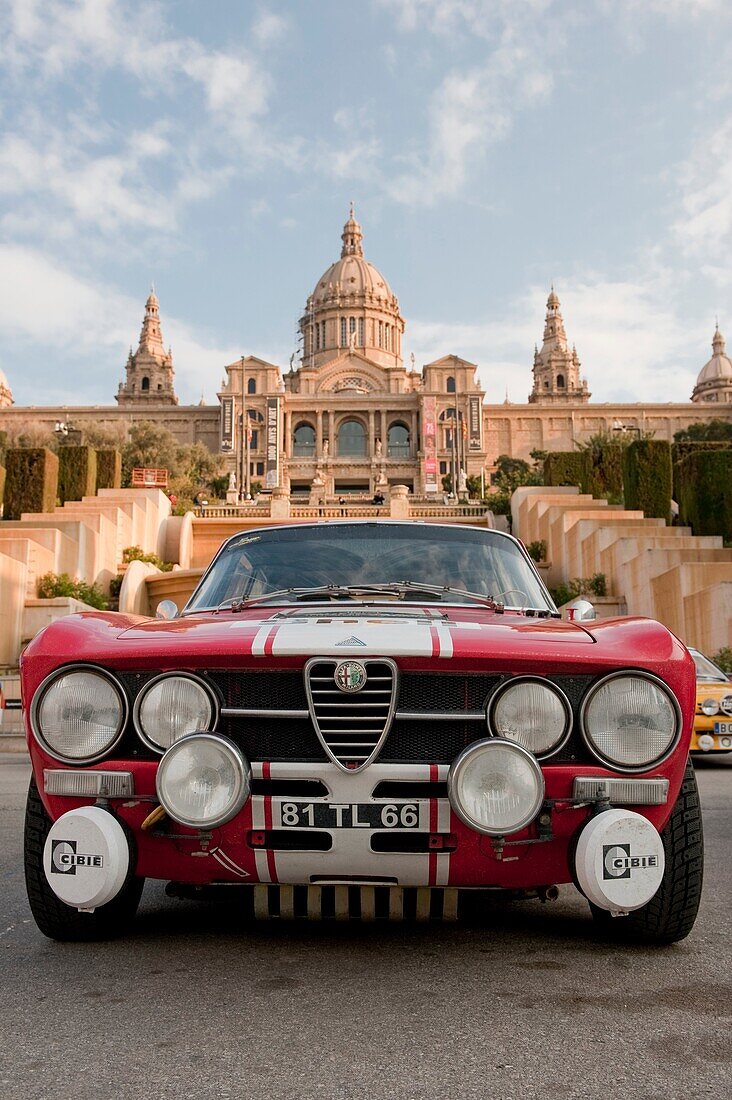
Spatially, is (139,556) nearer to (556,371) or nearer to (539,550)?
(539,550)

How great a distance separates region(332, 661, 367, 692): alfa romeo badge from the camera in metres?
2.73

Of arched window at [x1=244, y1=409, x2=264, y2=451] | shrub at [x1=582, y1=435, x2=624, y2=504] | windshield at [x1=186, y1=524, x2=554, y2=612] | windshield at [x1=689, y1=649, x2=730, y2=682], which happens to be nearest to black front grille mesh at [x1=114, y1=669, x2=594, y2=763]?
windshield at [x1=186, y1=524, x2=554, y2=612]

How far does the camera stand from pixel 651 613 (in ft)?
64.4

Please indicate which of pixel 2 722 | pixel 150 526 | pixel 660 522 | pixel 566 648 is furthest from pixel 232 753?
pixel 150 526

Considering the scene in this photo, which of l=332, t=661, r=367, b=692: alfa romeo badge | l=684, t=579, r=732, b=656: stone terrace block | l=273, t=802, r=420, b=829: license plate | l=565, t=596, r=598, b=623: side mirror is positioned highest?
l=684, t=579, r=732, b=656: stone terrace block

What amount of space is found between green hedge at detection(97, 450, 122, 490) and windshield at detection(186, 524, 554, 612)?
98.5ft

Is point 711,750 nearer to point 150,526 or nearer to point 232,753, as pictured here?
point 232,753

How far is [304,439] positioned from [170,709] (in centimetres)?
9533

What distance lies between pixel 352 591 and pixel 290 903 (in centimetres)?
118

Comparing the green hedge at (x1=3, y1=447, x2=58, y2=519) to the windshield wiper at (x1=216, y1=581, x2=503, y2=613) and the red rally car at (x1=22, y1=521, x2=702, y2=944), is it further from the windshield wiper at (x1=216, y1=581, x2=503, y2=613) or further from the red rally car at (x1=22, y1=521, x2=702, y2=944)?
the red rally car at (x1=22, y1=521, x2=702, y2=944)

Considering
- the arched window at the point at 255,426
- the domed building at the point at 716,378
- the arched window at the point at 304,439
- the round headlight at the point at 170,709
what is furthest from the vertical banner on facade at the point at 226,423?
the round headlight at the point at 170,709

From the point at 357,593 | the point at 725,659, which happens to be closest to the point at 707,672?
the point at 725,659

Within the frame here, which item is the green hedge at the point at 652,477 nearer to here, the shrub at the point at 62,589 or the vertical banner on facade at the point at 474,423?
the shrub at the point at 62,589

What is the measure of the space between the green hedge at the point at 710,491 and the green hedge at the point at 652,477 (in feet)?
11.8
